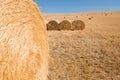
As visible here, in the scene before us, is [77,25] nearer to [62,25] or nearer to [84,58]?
[62,25]

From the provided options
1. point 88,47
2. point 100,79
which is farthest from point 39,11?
point 88,47

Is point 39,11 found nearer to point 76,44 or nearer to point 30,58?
point 30,58

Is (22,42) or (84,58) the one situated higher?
(22,42)

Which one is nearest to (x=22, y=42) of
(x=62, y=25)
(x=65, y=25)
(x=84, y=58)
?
(x=84, y=58)

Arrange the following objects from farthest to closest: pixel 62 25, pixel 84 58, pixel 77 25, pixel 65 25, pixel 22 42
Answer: pixel 77 25 < pixel 65 25 < pixel 62 25 < pixel 84 58 < pixel 22 42

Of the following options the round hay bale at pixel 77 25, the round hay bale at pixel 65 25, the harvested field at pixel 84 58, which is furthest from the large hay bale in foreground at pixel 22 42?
the round hay bale at pixel 77 25

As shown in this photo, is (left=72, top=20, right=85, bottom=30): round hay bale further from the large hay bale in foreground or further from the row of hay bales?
the large hay bale in foreground

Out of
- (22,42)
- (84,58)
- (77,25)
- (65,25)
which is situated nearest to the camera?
(22,42)

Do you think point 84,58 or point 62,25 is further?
point 62,25

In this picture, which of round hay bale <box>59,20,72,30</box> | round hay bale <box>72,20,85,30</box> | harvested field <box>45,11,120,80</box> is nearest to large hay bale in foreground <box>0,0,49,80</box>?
harvested field <box>45,11,120,80</box>

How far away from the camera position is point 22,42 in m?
4.60

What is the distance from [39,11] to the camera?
5.43 m

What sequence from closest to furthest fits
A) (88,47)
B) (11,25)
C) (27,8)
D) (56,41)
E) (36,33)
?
1. (11,25)
2. (27,8)
3. (36,33)
4. (88,47)
5. (56,41)

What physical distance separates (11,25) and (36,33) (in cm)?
101
